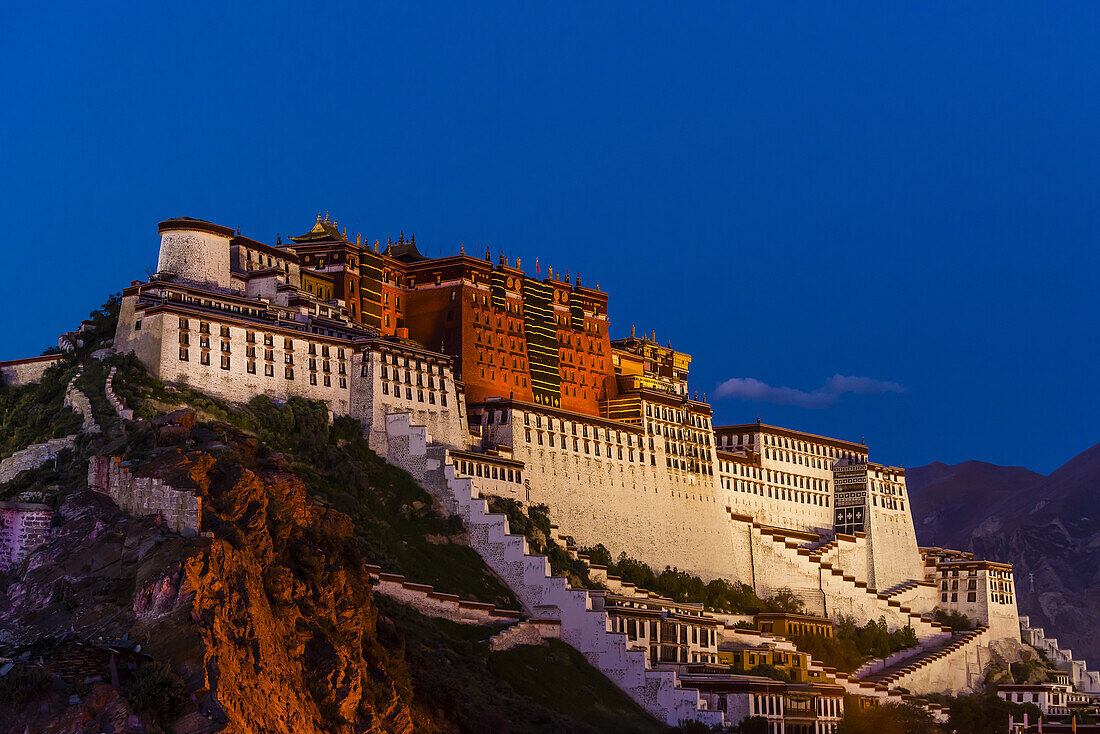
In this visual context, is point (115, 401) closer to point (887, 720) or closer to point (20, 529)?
point (20, 529)

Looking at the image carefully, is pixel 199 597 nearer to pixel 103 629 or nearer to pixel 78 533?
pixel 103 629

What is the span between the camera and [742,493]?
389 feet

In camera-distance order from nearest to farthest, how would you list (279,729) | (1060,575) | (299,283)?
(279,729)
(299,283)
(1060,575)

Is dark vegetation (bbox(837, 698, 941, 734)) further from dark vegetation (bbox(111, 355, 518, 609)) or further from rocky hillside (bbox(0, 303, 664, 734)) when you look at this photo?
dark vegetation (bbox(111, 355, 518, 609))

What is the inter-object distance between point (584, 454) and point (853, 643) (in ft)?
68.6

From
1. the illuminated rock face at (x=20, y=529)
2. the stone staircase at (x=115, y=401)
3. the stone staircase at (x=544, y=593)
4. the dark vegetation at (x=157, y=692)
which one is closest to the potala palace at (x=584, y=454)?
the stone staircase at (x=544, y=593)

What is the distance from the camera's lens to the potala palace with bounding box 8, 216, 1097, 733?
Result: 89625 mm

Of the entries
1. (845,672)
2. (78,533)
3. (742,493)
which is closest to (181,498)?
(78,533)

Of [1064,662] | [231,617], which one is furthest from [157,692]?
[1064,662]

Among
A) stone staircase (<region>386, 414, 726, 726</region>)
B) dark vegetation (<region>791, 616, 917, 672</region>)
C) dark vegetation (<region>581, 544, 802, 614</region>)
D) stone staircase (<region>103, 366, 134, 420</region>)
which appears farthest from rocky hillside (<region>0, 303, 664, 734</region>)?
dark vegetation (<region>791, 616, 917, 672</region>)

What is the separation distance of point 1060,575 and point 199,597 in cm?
15644

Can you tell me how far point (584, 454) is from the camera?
10619 cm

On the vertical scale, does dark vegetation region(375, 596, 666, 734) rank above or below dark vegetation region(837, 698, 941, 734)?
above

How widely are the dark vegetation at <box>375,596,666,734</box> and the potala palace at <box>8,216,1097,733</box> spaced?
2305 mm
